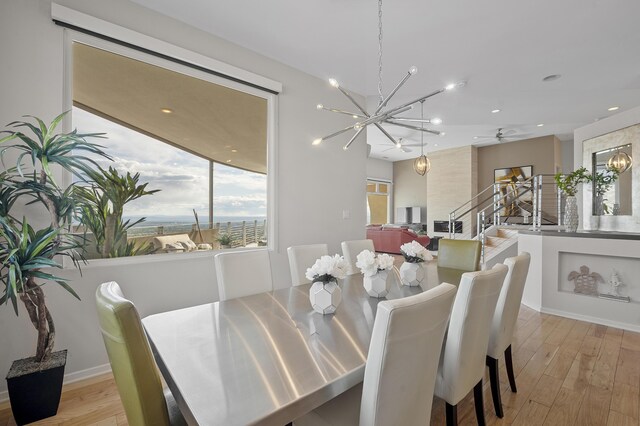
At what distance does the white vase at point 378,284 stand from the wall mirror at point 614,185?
4.48m

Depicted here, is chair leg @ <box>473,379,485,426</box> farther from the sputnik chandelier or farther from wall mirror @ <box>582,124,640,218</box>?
wall mirror @ <box>582,124,640,218</box>

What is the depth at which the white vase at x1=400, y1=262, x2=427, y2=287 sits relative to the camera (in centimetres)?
205

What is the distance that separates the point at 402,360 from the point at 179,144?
2.58m

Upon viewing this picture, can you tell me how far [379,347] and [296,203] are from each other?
8.82ft

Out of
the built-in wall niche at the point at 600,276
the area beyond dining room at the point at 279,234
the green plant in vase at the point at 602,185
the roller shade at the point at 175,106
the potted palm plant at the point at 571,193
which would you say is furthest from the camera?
the green plant in vase at the point at 602,185

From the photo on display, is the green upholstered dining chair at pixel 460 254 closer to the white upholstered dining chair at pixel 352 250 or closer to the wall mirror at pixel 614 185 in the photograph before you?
the white upholstered dining chair at pixel 352 250

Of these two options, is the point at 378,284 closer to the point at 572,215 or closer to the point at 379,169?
the point at 572,215

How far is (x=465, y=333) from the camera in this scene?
4.38 feet

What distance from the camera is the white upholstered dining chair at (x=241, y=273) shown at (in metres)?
1.93

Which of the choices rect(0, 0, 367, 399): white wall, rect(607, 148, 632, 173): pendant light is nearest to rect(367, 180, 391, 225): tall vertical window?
rect(0, 0, 367, 399): white wall

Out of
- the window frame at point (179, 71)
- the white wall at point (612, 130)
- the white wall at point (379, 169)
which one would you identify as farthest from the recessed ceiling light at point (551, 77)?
the white wall at point (379, 169)

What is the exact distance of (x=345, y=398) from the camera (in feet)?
3.89

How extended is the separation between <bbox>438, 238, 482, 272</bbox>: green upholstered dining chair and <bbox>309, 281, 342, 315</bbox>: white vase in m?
1.71

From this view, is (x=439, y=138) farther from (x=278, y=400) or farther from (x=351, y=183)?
(x=278, y=400)
